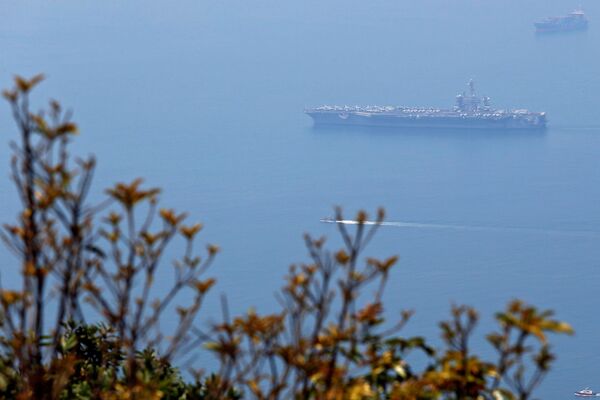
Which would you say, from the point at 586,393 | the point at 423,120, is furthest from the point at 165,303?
the point at 423,120

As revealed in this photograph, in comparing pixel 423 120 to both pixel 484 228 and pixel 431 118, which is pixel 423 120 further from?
pixel 484 228

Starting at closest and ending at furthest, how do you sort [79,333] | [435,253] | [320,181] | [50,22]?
[79,333] < [435,253] < [320,181] < [50,22]

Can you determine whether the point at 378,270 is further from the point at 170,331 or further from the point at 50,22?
the point at 50,22

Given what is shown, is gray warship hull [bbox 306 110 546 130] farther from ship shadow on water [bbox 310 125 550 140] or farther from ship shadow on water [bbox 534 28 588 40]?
ship shadow on water [bbox 534 28 588 40]

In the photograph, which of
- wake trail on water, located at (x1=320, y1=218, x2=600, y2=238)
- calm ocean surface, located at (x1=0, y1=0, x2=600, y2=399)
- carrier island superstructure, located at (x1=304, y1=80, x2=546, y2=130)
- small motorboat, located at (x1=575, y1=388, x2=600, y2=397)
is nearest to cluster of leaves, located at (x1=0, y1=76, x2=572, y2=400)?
small motorboat, located at (x1=575, y1=388, x2=600, y2=397)

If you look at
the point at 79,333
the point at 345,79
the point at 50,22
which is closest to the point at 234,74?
Answer: the point at 345,79

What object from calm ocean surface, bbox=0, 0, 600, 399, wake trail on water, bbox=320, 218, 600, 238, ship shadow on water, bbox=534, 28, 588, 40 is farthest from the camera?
ship shadow on water, bbox=534, 28, 588, 40
